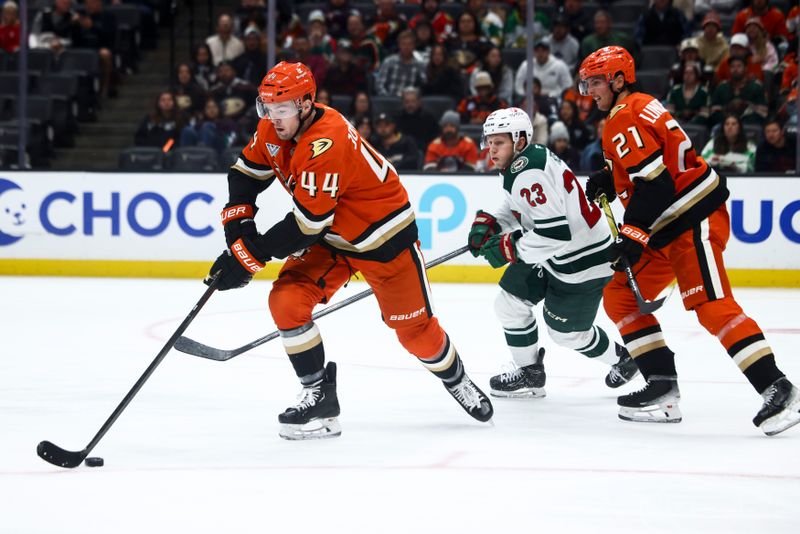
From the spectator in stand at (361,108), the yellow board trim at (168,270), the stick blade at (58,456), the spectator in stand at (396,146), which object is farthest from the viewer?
the spectator in stand at (361,108)

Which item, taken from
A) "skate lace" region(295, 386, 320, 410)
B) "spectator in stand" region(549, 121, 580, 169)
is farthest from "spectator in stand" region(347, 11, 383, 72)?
"skate lace" region(295, 386, 320, 410)

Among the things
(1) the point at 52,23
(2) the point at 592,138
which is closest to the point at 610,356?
(2) the point at 592,138

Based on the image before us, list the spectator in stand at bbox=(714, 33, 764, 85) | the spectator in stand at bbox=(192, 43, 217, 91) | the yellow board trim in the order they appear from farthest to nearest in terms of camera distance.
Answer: the spectator in stand at bbox=(192, 43, 217, 91) → the spectator in stand at bbox=(714, 33, 764, 85) → the yellow board trim

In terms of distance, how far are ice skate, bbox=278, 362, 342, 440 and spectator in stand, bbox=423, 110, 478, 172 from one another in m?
5.24

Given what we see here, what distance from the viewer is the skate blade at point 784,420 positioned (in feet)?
13.0

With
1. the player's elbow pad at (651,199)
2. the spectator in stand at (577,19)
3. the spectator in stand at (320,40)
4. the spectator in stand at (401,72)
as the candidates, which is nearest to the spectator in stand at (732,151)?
the spectator in stand at (577,19)

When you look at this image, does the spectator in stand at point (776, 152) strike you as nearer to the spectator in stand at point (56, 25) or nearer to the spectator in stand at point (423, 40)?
the spectator in stand at point (423, 40)

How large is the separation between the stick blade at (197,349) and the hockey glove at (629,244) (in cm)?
146

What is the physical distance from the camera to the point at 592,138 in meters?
9.44

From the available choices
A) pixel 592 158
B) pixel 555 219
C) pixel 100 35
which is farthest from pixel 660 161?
pixel 100 35

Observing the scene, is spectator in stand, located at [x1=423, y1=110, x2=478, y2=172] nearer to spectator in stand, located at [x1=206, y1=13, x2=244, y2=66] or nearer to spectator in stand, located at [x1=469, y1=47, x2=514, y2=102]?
spectator in stand, located at [x1=469, y1=47, x2=514, y2=102]

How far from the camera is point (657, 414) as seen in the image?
432 cm

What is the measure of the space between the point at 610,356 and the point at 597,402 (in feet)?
0.73

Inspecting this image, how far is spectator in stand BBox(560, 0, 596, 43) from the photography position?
10617mm
